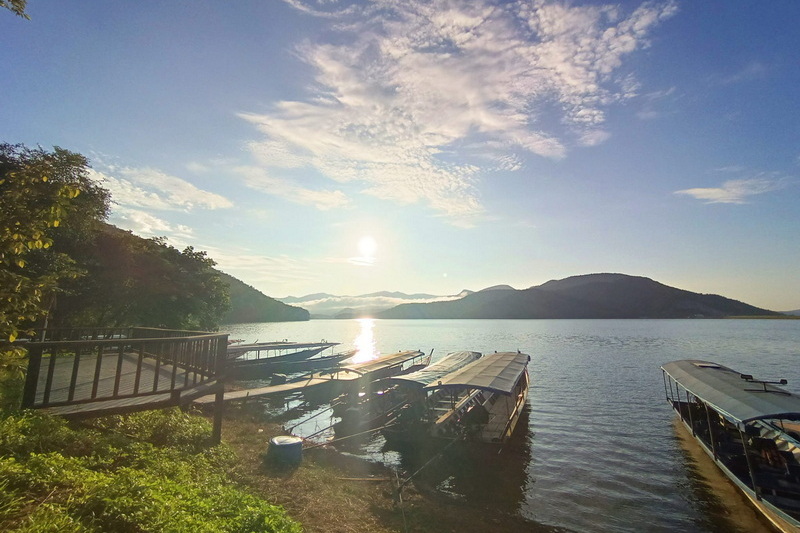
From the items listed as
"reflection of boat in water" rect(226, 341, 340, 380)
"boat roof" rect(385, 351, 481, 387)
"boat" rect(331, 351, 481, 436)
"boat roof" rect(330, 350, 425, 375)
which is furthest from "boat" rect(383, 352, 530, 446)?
"reflection of boat in water" rect(226, 341, 340, 380)

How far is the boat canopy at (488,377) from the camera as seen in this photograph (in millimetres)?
21983

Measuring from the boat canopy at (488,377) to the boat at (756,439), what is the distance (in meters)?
9.63

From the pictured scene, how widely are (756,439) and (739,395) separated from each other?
3.50m

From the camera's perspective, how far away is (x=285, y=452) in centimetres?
1744

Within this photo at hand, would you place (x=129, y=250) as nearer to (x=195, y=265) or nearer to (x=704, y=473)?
(x=195, y=265)

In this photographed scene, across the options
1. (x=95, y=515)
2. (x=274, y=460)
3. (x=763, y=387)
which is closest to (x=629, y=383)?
(x=763, y=387)

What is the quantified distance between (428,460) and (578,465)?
872 centimetres

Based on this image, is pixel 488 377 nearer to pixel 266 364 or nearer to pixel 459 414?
pixel 459 414

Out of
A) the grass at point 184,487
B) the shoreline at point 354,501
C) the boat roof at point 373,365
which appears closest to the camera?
the grass at point 184,487

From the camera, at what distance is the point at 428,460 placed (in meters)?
21.2

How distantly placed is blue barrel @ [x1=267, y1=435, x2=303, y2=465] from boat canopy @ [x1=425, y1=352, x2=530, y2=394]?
830 centimetres

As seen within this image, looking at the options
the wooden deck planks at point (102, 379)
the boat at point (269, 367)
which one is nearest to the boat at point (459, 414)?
the wooden deck planks at point (102, 379)

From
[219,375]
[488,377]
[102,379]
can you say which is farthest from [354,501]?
[488,377]

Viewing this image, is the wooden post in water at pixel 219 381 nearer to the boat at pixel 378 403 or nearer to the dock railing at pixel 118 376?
the dock railing at pixel 118 376
